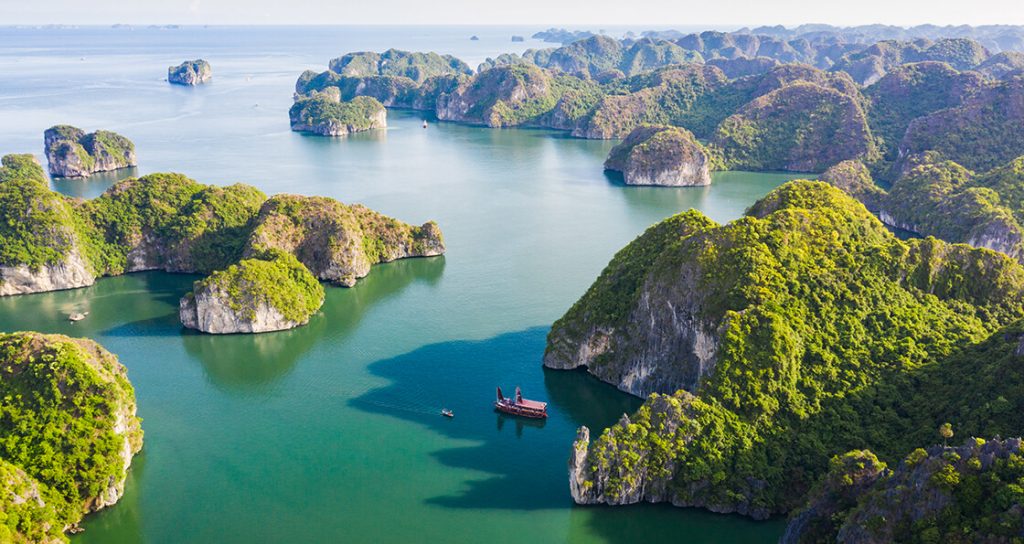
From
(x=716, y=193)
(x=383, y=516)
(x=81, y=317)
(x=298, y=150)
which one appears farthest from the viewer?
(x=298, y=150)

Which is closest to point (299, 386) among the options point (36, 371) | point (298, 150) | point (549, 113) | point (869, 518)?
point (36, 371)

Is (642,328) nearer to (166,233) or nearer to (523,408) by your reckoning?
(523,408)

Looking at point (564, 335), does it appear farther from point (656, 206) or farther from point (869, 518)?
point (656, 206)

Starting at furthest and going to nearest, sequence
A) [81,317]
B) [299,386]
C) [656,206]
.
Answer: [656,206], [81,317], [299,386]

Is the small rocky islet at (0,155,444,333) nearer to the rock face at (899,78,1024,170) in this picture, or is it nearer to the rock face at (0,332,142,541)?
the rock face at (0,332,142,541)

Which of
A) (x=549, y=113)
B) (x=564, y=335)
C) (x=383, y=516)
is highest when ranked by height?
(x=549, y=113)

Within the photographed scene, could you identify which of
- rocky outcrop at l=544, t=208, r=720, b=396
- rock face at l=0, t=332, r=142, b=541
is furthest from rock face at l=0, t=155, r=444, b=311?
rocky outcrop at l=544, t=208, r=720, b=396

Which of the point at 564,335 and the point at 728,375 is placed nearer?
the point at 728,375
